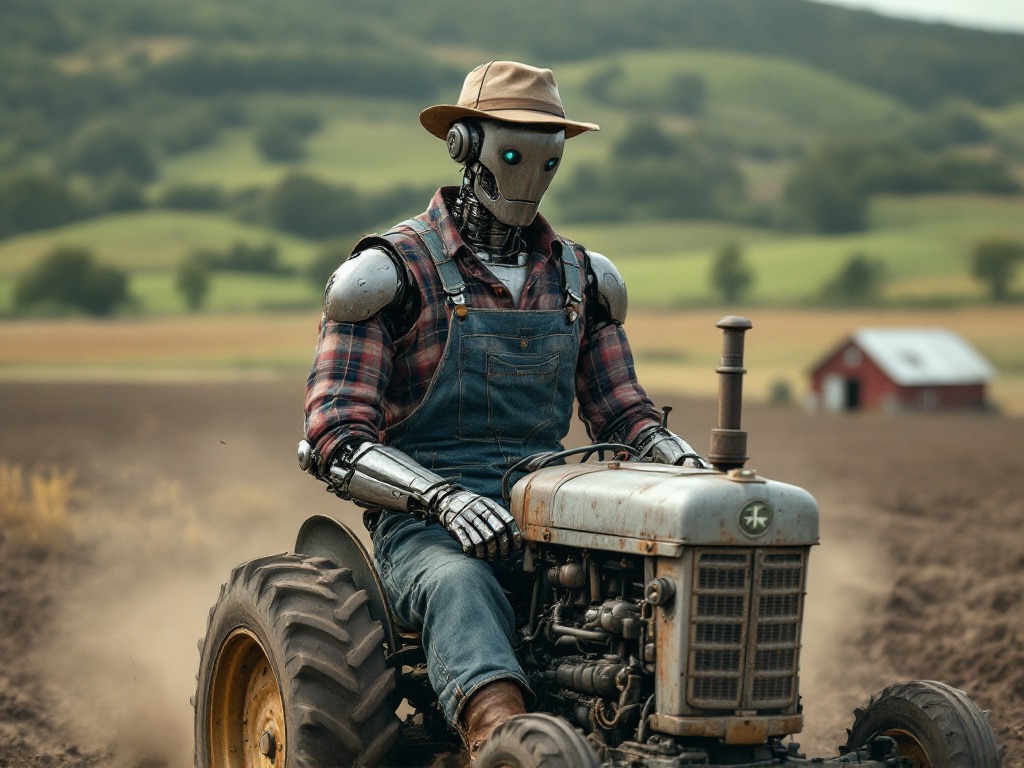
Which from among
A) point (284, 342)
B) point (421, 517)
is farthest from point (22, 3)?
point (421, 517)

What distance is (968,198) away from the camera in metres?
99.6

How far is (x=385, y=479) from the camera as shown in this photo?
625 centimetres

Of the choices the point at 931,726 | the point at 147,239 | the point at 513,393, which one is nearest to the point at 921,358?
the point at 147,239

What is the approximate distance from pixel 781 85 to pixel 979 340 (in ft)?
303

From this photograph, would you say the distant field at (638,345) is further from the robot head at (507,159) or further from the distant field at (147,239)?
the robot head at (507,159)

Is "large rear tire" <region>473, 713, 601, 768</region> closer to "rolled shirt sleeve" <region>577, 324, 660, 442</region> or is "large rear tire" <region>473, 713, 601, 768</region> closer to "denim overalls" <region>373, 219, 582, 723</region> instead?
"denim overalls" <region>373, 219, 582, 723</region>

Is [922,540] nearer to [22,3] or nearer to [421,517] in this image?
[421,517]

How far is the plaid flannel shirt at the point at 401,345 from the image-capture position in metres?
6.47

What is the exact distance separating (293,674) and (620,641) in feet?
3.82

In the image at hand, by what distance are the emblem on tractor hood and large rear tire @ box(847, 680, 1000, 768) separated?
1.06m

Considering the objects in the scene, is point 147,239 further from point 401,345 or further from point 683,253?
point 401,345

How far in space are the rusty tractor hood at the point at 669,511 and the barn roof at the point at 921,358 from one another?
44277 mm

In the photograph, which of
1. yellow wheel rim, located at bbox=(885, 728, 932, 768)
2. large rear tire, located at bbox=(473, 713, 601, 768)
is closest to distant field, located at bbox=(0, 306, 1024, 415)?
yellow wheel rim, located at bbox=(885, 728, 932, 768)

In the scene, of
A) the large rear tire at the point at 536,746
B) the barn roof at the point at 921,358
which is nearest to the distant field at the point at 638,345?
the barn roof at the point at 921,358
